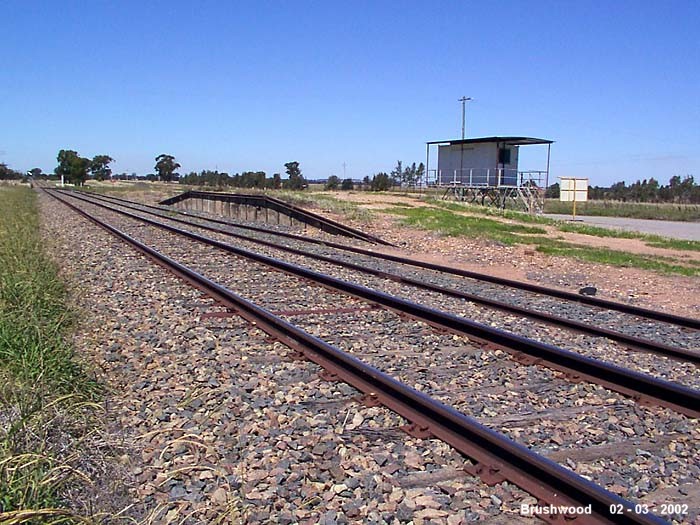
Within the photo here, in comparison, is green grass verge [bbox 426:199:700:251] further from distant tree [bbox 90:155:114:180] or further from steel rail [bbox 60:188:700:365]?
distant tree [bbox 90:155:114:180]

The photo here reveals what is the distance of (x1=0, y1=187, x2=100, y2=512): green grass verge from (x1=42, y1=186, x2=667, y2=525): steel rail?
2.15 metres

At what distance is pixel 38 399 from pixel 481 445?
316 centimetres

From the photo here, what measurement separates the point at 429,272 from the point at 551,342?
6497 mm

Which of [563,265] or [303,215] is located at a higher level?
[303,215]

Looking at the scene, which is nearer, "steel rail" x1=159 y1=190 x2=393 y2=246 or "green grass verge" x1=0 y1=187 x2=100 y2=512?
"green grass verge" x1=0 y1=187 x2=100 y2=512

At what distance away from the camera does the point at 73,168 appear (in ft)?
428

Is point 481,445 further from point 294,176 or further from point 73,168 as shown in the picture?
point 73,168

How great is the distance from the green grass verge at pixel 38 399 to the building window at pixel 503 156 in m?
39.4

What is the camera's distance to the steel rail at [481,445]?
3.54 m

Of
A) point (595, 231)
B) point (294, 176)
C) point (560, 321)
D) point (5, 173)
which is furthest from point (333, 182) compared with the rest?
point (5, 173)

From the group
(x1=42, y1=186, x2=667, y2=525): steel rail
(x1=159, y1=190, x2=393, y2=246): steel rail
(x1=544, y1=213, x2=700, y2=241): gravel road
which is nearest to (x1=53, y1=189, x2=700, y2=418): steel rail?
(x1=42, y1=186, x2=667, y2=525): steel rail

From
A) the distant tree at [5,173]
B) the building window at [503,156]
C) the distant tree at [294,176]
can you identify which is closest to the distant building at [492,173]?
the building window at [503,156]

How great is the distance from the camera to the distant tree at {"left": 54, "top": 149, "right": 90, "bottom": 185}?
130 meters

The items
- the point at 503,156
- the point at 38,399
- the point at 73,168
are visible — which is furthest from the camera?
the point at 73,168
